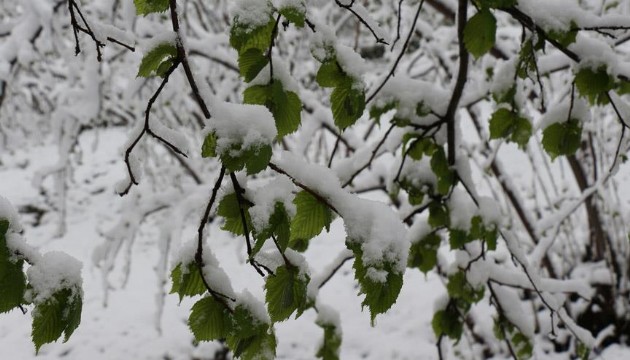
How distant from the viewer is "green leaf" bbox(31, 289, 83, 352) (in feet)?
1.76

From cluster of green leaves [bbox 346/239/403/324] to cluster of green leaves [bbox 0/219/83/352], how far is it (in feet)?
1.21

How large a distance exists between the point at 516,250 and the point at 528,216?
53.3 inches

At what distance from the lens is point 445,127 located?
1.30 meters

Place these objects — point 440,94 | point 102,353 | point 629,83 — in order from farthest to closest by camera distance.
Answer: point 102,353, point 440,94, point 629,83

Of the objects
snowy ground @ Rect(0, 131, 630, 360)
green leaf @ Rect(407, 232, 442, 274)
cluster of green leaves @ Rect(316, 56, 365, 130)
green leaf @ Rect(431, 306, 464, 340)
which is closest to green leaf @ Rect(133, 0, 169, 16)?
cluster of green leaves @ Rect(316, 56, 365, 130)

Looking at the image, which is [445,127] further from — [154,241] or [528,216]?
[154,241]

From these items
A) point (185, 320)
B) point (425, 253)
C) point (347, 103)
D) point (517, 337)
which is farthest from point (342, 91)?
point (185, 320)

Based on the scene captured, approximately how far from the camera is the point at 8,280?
53cm

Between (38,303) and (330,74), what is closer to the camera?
(38,303)

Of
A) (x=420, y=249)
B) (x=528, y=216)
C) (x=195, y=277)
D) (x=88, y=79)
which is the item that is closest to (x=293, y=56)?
(x=88, y=79)

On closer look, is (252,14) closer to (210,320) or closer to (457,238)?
(210,320)

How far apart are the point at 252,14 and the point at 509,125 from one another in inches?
32.8

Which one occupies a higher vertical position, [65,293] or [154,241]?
[154,241]

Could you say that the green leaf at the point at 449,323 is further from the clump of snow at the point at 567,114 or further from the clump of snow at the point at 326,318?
the clump of snow at the point at 567,114
